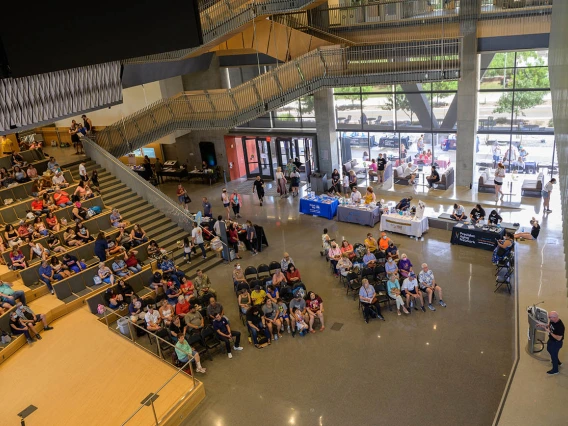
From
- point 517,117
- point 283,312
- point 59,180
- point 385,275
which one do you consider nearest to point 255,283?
point 283,312

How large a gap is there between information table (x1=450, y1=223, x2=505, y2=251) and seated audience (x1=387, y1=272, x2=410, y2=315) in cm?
447

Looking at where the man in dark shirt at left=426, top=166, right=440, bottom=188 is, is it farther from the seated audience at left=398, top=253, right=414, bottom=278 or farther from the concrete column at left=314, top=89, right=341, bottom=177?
the seated audience at left=398, top=253, right=414, bottom=278

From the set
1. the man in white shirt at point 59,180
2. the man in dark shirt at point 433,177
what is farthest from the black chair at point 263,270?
the man in dark shirt at point 433,177

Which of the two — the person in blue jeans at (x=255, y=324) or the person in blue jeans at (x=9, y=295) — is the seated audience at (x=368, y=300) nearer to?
the person in blue jeans at (x=255, y=324)

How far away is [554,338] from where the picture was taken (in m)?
9.42

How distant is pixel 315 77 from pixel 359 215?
569 centimetres

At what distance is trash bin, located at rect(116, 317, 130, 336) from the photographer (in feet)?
42.7

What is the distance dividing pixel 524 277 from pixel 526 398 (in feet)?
15.5

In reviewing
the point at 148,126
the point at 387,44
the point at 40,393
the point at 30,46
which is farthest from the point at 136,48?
the point at 148,126

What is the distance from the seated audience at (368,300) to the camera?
12594 mm

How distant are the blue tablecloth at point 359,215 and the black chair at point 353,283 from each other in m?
4.72

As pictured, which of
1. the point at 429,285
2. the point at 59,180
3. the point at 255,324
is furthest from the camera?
the point at 59,180

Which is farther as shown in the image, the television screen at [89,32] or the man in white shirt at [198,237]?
the man in white shirt at [198,237]

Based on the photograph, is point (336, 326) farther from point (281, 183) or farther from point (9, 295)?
point (281, 183)
